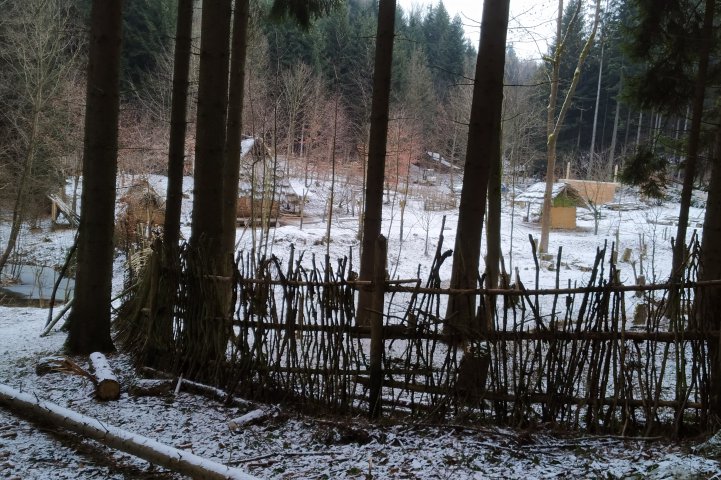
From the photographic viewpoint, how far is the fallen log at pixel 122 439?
3.00 meters

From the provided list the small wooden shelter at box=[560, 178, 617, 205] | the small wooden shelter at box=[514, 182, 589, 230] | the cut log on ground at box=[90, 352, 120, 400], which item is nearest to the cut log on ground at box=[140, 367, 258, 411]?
the cut log on ground at box=[90, 352, 120, 400]

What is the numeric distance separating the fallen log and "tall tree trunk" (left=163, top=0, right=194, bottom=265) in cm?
330

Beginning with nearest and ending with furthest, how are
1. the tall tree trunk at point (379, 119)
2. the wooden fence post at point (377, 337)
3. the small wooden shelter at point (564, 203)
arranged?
the wooden fence post at point (377, 337)
the tall tree trunk at point (379, 119)
the small wooden shelter at point (564, 203)

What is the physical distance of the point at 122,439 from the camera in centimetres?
347

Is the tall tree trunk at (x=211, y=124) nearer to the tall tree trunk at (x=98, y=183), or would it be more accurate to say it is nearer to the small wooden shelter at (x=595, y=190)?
the tall tree trunk at (x=98, y=183)

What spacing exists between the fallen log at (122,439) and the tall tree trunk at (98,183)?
138 centimetres

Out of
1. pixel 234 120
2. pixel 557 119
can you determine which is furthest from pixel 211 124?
pixel 557 119

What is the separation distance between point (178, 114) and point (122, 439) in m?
5.30

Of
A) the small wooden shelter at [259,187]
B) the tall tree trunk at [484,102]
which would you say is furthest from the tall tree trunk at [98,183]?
the small wooden shelter at [259,187]

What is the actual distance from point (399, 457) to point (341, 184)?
30.9 meters

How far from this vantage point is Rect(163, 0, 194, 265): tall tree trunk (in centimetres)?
739

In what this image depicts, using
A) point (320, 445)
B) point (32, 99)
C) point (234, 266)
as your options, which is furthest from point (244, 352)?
point (32, 99)

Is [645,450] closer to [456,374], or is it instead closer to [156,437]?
[456,374]

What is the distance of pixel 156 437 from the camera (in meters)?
3.84
